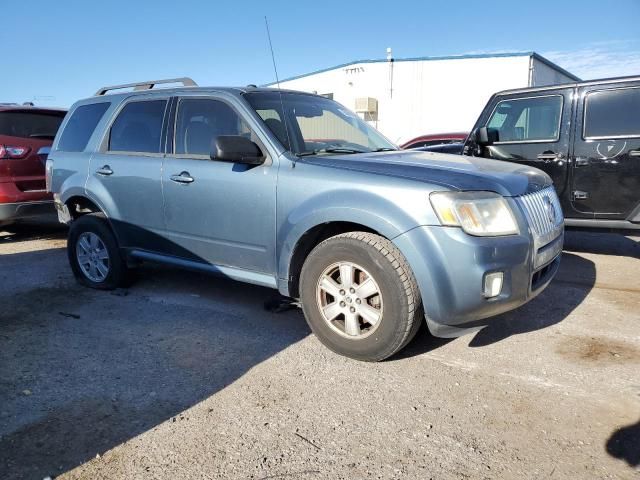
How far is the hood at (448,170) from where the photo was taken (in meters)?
3.14

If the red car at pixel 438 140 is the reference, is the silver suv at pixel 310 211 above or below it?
below

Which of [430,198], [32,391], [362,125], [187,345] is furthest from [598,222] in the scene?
[32,391]

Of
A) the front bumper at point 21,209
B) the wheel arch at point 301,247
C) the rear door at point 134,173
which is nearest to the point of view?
the wheel arch at point 301,247

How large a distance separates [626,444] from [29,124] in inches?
310

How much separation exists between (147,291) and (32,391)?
2033 millimetres

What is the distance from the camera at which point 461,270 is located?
2963 millimetres

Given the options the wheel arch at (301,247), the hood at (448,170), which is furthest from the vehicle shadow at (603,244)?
the wheel arch at (301,247)

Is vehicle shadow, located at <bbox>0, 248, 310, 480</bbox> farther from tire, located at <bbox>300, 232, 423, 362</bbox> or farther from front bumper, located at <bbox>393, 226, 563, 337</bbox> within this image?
front bumper, located at <bbox>393, 226, 563, 337</bbox>

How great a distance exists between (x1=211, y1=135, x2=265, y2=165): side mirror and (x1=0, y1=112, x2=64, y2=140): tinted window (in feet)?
16.1

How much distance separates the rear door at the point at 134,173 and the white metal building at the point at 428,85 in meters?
16.9

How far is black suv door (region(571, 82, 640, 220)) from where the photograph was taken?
213 inches

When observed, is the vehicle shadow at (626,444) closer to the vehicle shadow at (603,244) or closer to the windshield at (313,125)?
the windshield at (313,125)

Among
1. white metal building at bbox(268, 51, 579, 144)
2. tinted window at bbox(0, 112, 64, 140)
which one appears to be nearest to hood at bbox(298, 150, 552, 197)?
tinted window at bbox(0, 112, 64, 140)

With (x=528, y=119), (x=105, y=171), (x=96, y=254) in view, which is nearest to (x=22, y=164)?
(x=96, y=254)
